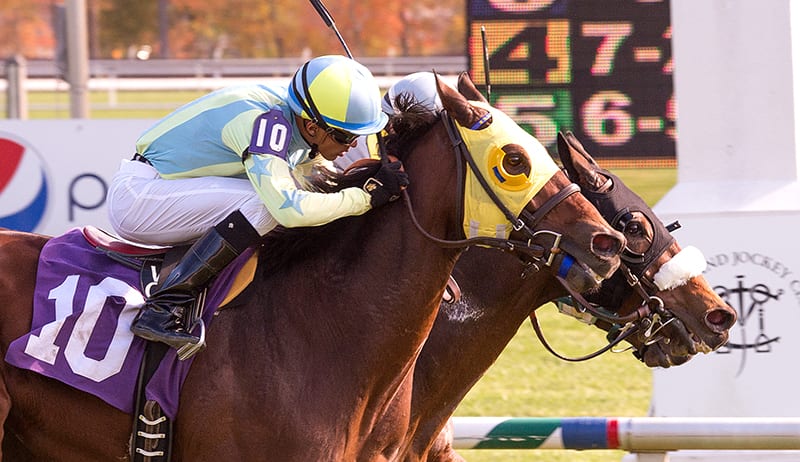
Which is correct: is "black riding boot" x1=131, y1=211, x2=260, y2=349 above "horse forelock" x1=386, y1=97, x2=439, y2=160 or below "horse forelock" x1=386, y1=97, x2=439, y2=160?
below

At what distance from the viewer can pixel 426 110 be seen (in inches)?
156

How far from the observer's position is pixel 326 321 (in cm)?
394

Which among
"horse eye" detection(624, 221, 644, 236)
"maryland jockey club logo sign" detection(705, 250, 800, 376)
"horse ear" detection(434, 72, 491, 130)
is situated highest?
"horse ear" detection(434, 72, 491, 130)

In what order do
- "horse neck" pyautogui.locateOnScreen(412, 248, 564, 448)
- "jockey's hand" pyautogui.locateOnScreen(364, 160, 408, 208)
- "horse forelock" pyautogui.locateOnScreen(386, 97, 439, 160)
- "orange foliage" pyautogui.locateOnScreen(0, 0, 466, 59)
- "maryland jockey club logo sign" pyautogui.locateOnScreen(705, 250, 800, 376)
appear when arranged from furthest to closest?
"orange foliage" pyautogui.locateOnScreen(0, 0, 466, 59) < "maryland jockey club logo sign" pyautogui.locateOnScreen(705, 250, 800, 376) < "horse neck" pyautogui.locateOnScreen(412, 248, 564, 448) < "horse forelock" pyautogui.locateOnScreen(386, 97, 439, 160) < "jockey's hand" pyautogui.locateOnScreen(364, 160, 408, 208)

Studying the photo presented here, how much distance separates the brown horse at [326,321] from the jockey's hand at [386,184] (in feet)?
0.17

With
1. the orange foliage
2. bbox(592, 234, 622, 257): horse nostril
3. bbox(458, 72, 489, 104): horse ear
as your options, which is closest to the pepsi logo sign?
bbox(458, 72, 489, 104): horse ear

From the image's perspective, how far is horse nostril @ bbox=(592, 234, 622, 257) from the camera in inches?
147

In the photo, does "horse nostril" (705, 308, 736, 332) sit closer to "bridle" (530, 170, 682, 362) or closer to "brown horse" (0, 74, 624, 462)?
"bridle" (530, 170, 682, 362)

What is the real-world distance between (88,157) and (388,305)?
4950 millimetres

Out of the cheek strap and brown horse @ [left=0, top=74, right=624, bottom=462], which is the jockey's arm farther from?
the cheek strap

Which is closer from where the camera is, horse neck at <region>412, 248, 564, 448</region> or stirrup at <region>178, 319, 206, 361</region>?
stirrup at <region>178, 319, 206, 361</region>

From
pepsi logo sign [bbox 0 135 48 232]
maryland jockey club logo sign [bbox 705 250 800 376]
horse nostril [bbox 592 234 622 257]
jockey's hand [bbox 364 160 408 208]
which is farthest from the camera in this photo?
pepsi logo sign [bbox 0 135 48 232]

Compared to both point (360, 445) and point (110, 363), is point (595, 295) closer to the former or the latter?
point (360, 445)

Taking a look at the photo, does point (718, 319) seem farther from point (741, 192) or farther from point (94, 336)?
point (741, 192)
